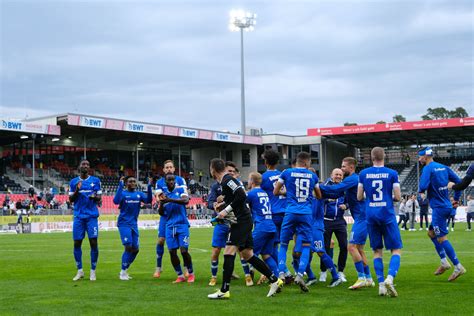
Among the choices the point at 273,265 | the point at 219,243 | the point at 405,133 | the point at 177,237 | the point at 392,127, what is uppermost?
the point at 392,127

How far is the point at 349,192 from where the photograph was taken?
1113 centimetres

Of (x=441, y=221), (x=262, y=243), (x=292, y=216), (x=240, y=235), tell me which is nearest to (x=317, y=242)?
(x=292, y=216)

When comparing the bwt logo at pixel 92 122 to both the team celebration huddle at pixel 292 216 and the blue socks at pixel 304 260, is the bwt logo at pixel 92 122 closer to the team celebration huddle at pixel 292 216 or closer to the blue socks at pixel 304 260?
the team celebration huddle at pixel 292 216

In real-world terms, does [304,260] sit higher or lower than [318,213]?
lower

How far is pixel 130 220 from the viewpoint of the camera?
13016 millimetres

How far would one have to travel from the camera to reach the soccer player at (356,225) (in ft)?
34.7

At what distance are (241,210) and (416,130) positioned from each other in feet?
168

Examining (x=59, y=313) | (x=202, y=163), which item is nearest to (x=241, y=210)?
(x=59, y=313)

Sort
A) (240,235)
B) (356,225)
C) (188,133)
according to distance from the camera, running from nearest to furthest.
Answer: (240,235) < (356,225) < (188,133)

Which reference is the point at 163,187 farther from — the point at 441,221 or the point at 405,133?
the point at 405,133

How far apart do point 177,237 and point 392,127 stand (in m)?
48.4

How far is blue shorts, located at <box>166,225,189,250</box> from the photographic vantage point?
1202 cm

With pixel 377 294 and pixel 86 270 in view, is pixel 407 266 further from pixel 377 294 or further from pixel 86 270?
pixel 86 270

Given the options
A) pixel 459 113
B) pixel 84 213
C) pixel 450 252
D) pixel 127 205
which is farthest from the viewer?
pixel 459 113
